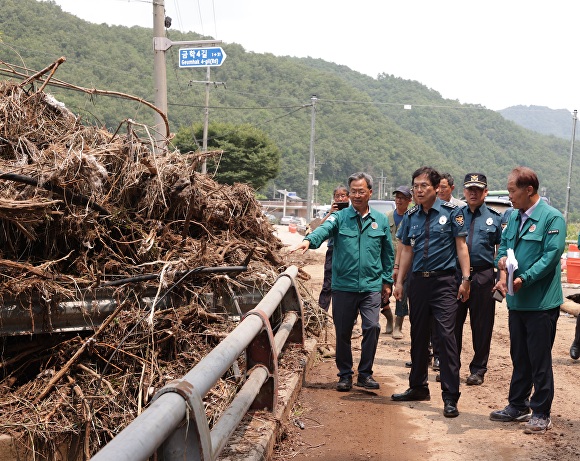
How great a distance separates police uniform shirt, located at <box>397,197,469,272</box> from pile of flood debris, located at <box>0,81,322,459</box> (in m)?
1.42

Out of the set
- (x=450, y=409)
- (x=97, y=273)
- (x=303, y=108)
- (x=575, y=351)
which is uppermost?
(x=303, y=108)

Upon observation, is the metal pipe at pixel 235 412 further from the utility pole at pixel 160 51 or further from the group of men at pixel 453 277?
the utility pole at pixel 160 51

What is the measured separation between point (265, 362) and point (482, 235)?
11.0 ft

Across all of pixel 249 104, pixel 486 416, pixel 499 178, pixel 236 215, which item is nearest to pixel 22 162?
pixel 236 215

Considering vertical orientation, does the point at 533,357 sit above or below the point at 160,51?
below

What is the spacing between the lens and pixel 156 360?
5.30 m

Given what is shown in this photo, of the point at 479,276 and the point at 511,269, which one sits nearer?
the point at 511,269

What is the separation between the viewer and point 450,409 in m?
5.98

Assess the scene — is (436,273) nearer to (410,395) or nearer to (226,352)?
(410,395)

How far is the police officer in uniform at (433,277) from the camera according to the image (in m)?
6.21

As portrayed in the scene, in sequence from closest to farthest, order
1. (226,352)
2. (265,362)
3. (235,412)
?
(226,352)
(235,412)
(265,362)

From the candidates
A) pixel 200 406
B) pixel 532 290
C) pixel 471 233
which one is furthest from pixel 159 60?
pixel 200 406

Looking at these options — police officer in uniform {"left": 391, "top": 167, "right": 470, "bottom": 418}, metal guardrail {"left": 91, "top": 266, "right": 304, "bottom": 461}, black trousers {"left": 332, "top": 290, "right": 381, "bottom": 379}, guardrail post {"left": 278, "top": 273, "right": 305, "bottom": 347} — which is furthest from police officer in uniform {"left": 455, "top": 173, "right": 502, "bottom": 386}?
metal guardrail {"left": 91, "top": 266, "right": 304, "bottom": 461}

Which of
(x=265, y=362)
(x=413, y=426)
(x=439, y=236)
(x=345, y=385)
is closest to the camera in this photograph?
(x=265, y=362)
